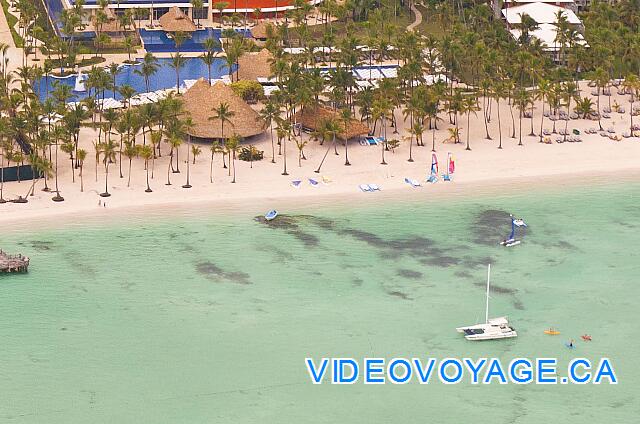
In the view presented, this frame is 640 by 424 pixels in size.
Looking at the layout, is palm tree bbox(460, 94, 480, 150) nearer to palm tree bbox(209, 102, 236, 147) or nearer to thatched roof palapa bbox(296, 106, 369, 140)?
thatched roof palapa bbox(296, 106, 369, 140)

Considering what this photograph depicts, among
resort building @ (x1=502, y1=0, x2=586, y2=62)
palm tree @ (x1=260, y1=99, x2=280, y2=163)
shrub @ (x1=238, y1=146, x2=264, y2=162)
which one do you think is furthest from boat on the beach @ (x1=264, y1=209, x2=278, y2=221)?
resort building @ (x1=502, y1=0, x2=586, y2=62)

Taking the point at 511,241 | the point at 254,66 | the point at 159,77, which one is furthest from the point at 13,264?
the point at 159,77

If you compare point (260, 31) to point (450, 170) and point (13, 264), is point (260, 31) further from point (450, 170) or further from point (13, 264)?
point (13, 264)

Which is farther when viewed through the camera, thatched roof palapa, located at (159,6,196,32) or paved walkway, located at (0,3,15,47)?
thatched roof palapa, located at (159,6,196,32)

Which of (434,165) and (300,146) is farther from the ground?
(300,146)

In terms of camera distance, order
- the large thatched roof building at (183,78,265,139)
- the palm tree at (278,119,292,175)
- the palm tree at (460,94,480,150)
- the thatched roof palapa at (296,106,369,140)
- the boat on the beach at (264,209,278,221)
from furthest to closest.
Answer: the palm tree at (460,94,480,150) → the thatched roof palapa at (296,106,369,140) → the large thatched roof building at (183,78,265,139) → the palm tree at (278,119,292,175) → the boat on the beach at (264,209,278,221)
